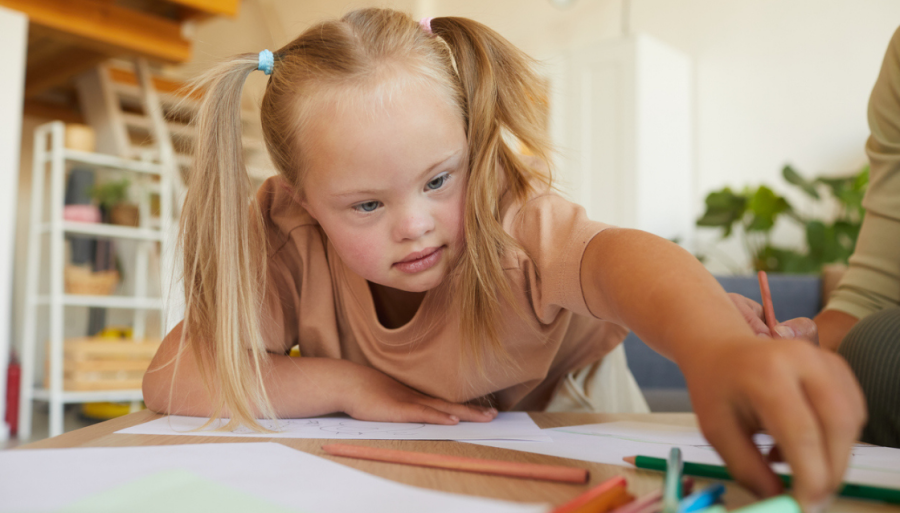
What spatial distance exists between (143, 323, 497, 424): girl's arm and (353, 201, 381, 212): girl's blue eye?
0.16 metres

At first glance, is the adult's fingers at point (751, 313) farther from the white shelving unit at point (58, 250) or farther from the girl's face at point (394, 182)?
the white shelving unit at point (58, 250)

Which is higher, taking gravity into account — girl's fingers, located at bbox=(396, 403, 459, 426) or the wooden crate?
girl's fingers, located at bbox=(396, 403, 459, 426)

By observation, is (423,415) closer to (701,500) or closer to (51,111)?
(701,500)

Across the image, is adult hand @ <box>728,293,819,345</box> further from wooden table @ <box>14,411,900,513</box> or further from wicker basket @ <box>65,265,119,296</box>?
wicker basket @ <box>65,265,119,296</box>

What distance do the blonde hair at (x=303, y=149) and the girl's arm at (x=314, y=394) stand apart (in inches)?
0.9

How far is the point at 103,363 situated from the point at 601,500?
2448 mm

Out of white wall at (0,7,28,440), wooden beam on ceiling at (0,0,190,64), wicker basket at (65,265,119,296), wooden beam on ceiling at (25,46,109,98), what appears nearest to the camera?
white wall at (0,7,28,440)

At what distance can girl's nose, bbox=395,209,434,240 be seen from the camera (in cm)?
55

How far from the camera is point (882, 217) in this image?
2.52ft

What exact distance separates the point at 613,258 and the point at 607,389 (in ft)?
1.57

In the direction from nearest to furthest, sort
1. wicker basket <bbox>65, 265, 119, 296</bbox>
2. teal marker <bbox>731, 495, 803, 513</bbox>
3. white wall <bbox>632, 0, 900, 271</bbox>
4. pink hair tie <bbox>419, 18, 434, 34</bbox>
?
teal marker <bbox>731, 495, 803, 513</bbox> → pink hair tie <bbox>419, 18, 434, 34</bbox> → wicker basket <bbox>65, 265, 119, 296</bbox> → white wall <bbox>632, 0, 900, 271</bbox>

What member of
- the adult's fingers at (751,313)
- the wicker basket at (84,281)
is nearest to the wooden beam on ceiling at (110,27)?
the wicker basket at (84,281)

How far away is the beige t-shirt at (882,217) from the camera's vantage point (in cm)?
75

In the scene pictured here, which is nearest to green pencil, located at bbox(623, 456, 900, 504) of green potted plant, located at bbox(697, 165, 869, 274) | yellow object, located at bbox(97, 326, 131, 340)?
green potted plant, located at bbox(697, 165, 869, 274)
